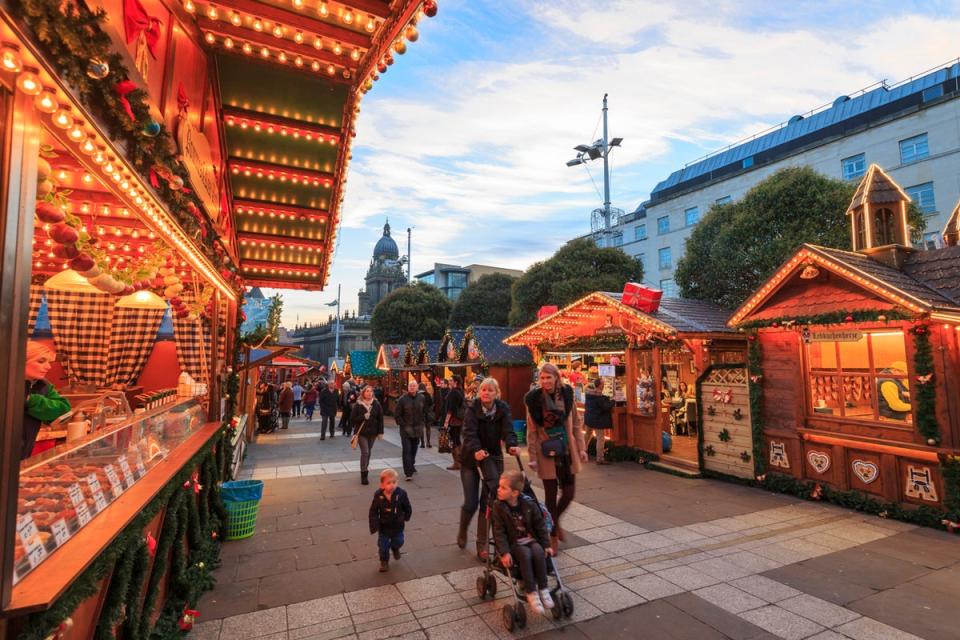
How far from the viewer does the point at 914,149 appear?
28.4 meters

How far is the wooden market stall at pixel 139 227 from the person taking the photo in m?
1.85

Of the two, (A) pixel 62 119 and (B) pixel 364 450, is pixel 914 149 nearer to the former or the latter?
(B) pixel 364 450

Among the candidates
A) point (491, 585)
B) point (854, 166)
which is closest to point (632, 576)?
point (491, 585)

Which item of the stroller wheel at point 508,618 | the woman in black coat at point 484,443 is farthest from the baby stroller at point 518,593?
the woman in black coat at point 484,443

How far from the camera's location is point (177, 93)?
14.9 ft

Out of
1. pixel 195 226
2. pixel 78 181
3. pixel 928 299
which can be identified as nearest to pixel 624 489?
pixel 928 299

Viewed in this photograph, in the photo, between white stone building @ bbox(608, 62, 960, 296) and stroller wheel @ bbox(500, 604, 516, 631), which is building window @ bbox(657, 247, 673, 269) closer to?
white stone building @ bbox(608, 62, 960, 296)

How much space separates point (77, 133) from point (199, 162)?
3.24 meters

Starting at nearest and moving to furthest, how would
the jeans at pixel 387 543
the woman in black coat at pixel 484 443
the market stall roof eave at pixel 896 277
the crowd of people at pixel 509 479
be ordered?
the crowd of people at pixel 509 479, the jeans at pixel 387 543, the woman in black coat at pixel 484 443, the market stall roof eave at pixel 896 277

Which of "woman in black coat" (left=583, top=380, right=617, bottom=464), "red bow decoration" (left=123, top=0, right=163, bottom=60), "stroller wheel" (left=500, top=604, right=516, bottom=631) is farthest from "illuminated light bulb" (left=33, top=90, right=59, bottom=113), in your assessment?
"woman in black coat" (left=583, top=380, right=617, bottom=464)

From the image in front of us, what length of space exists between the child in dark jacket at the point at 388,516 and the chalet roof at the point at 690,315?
6.75m

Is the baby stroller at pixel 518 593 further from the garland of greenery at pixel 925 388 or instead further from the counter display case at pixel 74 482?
the garland of greenery at pixel 925 388

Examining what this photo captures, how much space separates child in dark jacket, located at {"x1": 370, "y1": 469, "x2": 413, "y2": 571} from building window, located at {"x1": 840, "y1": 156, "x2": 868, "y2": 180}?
37915mm

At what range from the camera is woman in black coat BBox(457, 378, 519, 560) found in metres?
5.12
